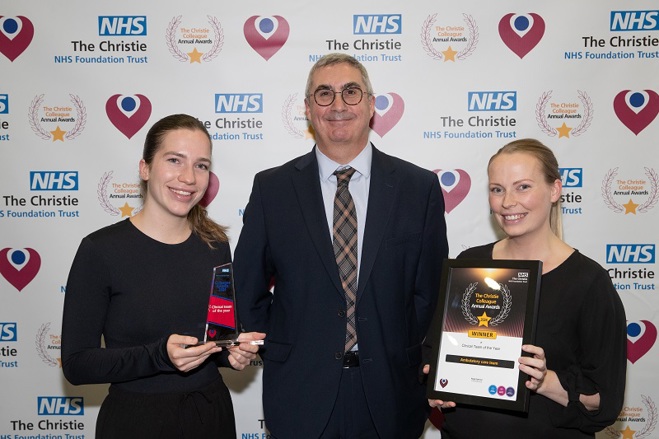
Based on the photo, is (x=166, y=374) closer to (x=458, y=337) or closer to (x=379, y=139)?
(x=458, y=337)

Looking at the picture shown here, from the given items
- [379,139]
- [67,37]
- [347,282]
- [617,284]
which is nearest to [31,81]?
[67,37]

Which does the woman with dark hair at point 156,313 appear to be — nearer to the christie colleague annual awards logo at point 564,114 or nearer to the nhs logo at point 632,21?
the christie colleague annual awards logo at point 564,114

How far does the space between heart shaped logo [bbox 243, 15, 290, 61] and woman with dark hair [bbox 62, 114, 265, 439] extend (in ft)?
4.66

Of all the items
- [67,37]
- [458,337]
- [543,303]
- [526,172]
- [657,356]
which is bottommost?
[657,356]

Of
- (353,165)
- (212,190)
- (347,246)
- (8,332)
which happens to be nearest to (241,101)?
(212,190)

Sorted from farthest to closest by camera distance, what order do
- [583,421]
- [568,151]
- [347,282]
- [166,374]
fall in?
[568,151] → [347,282] → [166,374] → [583,421]

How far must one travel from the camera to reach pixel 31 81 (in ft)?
11.9

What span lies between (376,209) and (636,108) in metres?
2.17

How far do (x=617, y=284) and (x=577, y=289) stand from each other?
1884mm

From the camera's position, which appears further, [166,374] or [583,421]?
[166,374]

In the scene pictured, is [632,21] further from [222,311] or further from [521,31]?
[222,311]

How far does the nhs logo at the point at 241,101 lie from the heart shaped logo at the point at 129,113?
0.46 m

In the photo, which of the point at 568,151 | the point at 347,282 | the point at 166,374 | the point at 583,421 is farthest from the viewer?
the point at 568,151

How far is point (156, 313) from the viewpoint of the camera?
7.12ft
